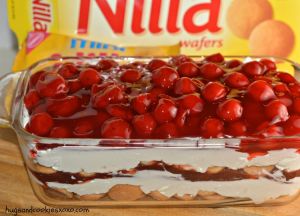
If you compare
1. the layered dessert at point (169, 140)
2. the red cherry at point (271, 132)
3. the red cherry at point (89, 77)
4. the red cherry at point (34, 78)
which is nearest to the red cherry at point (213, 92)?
the layered dessert at point (169, 140)

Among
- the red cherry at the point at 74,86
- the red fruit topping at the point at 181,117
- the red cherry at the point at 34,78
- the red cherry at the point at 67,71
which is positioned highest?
the red fruit topping at the point at 181,117

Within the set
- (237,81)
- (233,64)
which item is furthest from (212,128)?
(233,64)

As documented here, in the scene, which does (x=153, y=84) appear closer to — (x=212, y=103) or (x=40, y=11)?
(x=212, y=103)

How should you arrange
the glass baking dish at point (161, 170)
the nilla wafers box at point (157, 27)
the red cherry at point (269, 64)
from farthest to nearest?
the nilla wafers box at point (157, 27) < the red cherry at point (269, 64) < the glass baking dish at point (161, 170)

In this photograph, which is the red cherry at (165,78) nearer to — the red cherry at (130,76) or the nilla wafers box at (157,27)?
the red cherry at (130,76)

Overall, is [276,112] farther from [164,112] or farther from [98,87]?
[98,87]

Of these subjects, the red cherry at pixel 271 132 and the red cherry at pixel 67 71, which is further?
the red cherry at pixel 67 71

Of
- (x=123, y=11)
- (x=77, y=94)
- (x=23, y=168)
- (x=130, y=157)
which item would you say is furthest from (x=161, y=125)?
(x=123, y=11)

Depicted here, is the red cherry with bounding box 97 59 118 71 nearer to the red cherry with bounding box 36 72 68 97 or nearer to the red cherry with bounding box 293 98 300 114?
the red cherry with bounding box 36 72 68 97
